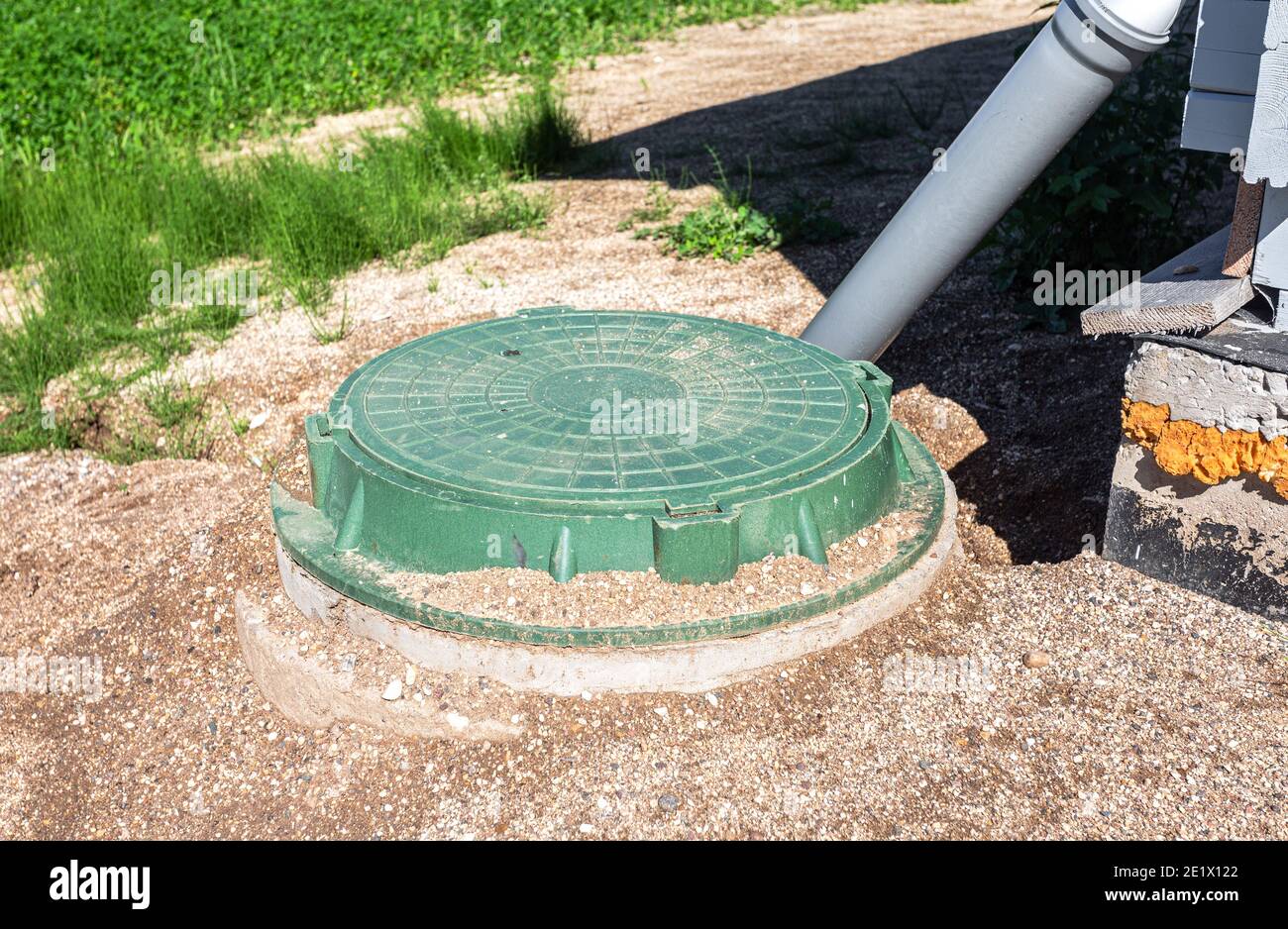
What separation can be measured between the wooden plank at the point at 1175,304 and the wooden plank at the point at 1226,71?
0.41 metres

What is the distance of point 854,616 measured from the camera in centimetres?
258

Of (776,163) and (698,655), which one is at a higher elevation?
(776,163)

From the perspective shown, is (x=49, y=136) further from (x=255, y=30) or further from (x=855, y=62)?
(x=855, y=62)

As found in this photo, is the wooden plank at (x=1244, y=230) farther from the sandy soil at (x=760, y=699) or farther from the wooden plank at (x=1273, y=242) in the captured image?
the sandy soil at (x=760, y=699)

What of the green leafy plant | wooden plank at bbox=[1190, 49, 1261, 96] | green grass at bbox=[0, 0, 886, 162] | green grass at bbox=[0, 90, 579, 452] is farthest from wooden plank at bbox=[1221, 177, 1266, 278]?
green grass at bbox=[0, 0, 886, 162]

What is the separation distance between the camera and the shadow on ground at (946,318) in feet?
11.3

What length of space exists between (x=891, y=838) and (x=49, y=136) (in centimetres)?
603

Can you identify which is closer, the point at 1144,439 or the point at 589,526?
the point at 589,526

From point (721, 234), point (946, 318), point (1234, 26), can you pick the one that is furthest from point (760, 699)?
point (721, 234)

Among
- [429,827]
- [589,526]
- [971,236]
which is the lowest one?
[429,827]

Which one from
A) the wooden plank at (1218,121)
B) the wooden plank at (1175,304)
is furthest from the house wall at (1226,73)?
the wooden plank at (1175,304)

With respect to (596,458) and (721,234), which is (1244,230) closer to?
(596,458)

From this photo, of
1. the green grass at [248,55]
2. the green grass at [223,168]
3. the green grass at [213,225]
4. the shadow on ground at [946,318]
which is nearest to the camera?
the shadow on ground at [946,318]

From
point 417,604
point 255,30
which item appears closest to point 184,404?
point 417,604
